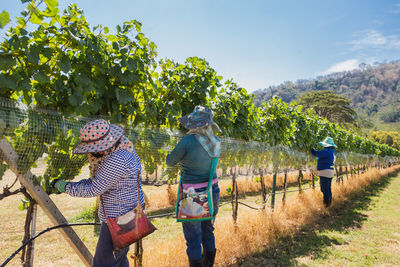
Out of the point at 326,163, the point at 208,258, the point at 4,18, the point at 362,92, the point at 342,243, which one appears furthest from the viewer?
the point at 362,92

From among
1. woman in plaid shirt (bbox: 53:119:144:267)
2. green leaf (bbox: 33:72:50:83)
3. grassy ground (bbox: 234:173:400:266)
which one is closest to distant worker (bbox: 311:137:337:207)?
grassy ground (bbox: 234:173:400:266)

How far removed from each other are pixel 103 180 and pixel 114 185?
0.12 meters

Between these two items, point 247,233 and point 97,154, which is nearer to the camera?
point 97,154

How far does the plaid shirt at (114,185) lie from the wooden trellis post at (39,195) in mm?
395

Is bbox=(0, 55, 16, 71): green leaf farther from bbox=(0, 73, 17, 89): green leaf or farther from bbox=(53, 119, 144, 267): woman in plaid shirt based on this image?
bbox=(53, 119, 144, 267): woman in plaid shirt

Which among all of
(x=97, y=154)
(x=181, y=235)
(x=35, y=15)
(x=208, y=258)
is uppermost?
(x=35, y=15)

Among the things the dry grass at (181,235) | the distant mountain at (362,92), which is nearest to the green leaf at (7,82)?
the dry grass at (181,235)

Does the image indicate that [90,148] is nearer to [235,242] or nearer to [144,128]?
[144,128]

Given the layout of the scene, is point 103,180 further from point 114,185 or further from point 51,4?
point 51,4

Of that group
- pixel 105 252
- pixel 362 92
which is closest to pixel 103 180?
pixel 105 252

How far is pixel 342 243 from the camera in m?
5.00

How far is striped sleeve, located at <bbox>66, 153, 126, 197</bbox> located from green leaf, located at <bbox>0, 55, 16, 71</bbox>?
2.88ft

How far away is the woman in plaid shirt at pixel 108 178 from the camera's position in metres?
1.91

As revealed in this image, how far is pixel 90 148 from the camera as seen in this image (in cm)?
193
